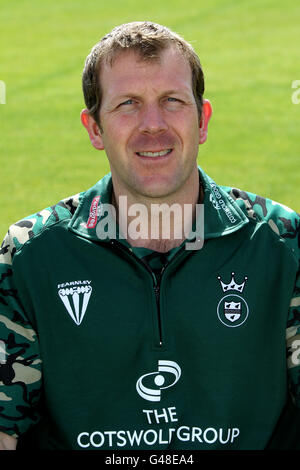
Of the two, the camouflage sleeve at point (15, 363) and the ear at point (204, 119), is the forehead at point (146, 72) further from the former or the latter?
the camouflage sleeve at point (15, 363)

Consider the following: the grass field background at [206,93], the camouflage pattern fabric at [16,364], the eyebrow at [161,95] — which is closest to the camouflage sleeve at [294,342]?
the eyebrow at [161,95]

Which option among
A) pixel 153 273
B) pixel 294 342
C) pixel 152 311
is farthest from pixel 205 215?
pixel 294 342

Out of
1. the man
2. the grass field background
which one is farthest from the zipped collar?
the grass field background

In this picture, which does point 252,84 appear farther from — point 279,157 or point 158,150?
point 158,150

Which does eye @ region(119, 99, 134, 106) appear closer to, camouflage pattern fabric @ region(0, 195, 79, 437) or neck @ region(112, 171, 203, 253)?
neck @ region(112, 171, 203, 253)

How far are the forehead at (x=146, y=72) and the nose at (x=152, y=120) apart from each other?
0.21 feet

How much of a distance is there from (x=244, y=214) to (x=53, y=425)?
86 cm

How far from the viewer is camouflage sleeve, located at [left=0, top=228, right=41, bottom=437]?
2350 mm

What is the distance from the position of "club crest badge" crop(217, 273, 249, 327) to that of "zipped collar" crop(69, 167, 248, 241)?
0.16 meters

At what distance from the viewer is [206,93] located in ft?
30.3

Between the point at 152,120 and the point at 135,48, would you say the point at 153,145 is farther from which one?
the point at 135,48

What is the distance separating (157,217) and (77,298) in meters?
0.35
